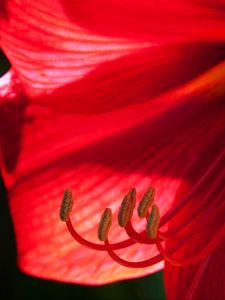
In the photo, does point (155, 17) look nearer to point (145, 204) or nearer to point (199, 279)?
point (145, 204)

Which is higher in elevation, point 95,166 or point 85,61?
point 85,61

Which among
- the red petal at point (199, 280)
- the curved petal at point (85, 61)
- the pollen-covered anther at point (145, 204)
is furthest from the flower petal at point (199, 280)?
the curved petal at point (85, 61)

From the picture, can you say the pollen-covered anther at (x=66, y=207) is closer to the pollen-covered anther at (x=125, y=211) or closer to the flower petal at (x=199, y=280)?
the pollen-covered anther at (x=125, y=211)

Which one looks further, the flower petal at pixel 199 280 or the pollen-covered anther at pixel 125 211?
the flower petal at pixel 199 280

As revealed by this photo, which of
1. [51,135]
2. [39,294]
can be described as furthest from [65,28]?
[39,294]

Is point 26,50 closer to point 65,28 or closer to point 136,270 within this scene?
point 65,28

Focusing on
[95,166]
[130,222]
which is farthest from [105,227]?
[95,166]

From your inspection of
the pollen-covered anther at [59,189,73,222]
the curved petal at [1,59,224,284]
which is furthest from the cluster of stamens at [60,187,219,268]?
the curved petal at [1,59,224,284]
